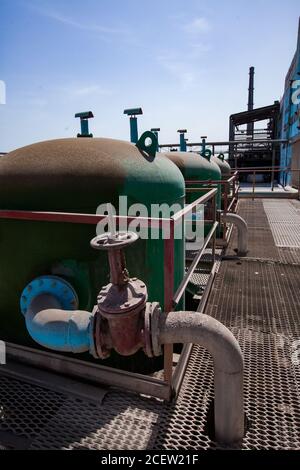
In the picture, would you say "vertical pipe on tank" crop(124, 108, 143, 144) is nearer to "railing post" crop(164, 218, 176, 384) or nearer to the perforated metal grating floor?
"railing post" crop(164, 218, 176, 384)

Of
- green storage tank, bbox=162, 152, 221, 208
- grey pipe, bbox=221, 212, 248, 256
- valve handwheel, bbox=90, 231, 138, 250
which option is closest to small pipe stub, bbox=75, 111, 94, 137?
valve handwheel, bbox=90, 231, 138, 250

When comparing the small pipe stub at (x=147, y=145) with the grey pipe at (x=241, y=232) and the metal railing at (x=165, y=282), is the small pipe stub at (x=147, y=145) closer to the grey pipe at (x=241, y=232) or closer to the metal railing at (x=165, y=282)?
the metal railing at (x=165, y=282)

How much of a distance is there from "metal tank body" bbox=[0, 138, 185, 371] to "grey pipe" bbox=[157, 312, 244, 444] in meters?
0.64

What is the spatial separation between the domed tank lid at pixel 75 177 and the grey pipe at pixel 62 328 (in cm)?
70

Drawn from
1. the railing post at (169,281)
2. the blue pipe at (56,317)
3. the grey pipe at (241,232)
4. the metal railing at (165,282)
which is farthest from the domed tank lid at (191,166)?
the railing post at (169,281)

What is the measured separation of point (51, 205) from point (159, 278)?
931 millimetres

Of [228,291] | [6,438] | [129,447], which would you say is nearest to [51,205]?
[6,438]

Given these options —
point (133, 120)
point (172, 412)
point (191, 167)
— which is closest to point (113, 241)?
point (172, 412)

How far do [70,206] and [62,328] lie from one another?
800 mm

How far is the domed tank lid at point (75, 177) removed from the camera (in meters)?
2.10

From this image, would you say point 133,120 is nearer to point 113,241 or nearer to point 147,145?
point 147,145

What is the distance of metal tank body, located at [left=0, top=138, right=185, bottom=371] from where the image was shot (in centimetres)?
211

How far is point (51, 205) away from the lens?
2127 mm
